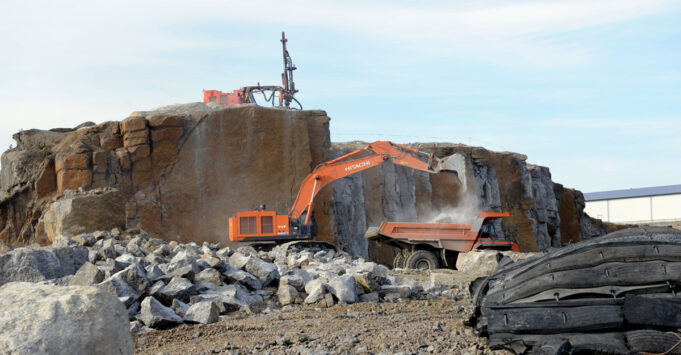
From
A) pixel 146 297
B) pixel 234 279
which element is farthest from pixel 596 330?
pixel 234 279

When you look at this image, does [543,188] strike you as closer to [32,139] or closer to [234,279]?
[32,139]

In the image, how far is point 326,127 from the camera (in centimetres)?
2806

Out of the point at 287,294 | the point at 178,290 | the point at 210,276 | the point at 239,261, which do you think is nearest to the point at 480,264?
the point at 239,261

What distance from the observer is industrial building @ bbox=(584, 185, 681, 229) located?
52656 mm

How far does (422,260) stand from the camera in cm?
1669

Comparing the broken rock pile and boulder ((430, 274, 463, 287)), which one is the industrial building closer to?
boulder ((430, 274, 463, 287))

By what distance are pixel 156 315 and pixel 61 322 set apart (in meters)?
3.44

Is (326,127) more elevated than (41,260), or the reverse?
(326,127)

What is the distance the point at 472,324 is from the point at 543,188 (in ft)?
110

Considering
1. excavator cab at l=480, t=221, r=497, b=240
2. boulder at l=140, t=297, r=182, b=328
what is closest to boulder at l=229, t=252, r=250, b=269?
boulder at l=140, t=297, r=182, b=328

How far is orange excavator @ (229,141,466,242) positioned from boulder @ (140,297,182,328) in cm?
1201

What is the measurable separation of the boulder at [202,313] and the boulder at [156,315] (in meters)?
0.12

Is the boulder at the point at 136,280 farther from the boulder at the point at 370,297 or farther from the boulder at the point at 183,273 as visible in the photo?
the boulder at the point at 370,297

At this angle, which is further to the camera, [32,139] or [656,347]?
[32,139]
